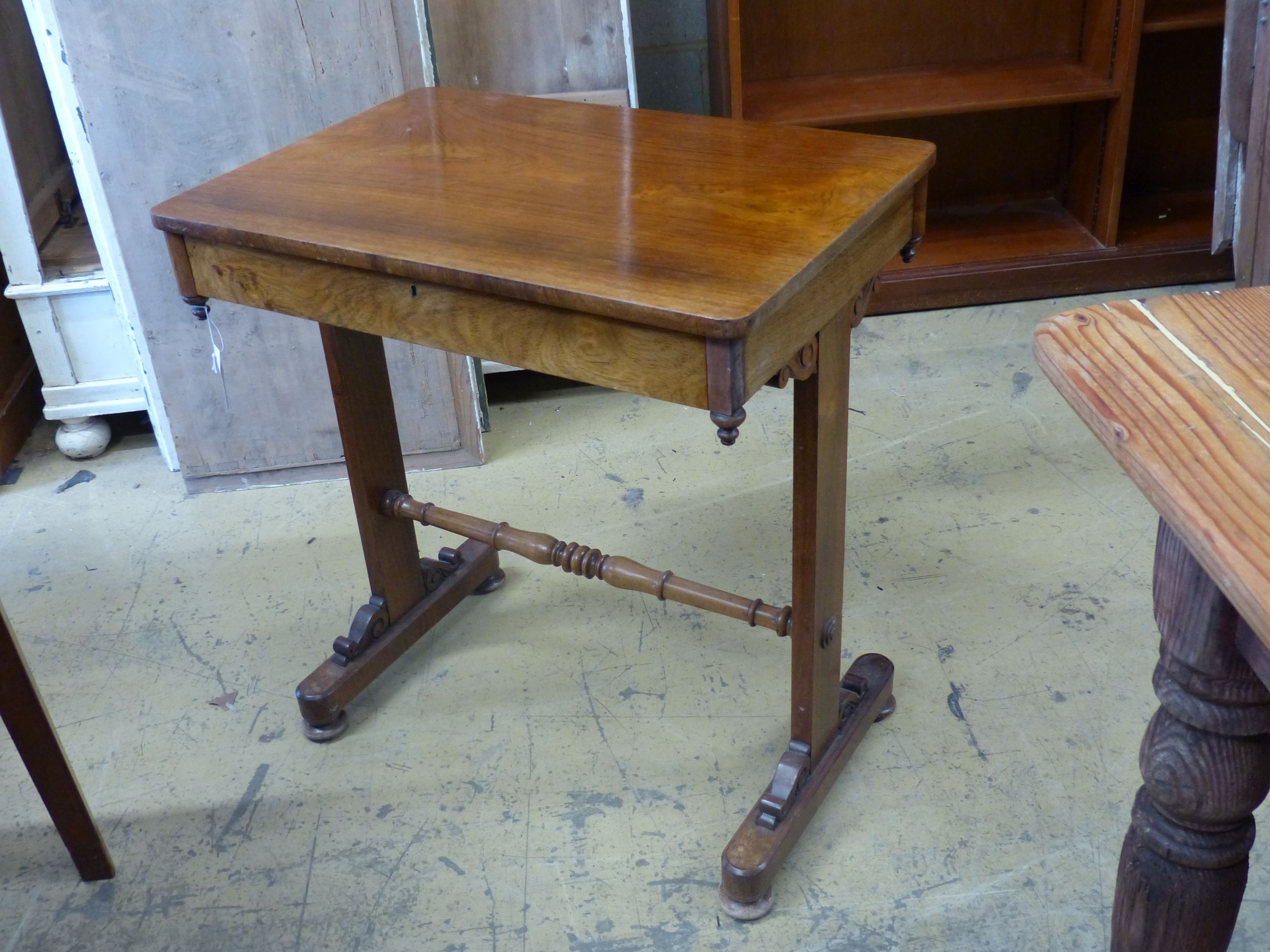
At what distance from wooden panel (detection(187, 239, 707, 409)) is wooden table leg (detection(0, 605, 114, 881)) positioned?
0.51 m

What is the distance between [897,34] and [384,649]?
2.14 meters

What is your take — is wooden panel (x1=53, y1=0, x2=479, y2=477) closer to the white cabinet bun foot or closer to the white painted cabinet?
the white painted cabinet

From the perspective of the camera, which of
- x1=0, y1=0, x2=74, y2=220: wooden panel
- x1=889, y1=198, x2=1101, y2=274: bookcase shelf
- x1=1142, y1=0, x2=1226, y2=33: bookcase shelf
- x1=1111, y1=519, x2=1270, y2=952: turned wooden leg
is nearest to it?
x1=1111, y1=519, x2=1270, y2=952: turned wooden leg

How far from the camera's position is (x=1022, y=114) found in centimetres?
331


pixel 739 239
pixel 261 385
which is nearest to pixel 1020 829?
pixel 739 239

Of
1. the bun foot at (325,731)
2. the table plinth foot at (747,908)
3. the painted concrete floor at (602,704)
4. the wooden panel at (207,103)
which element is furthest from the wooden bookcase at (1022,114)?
the table plinth foot at (747,908)

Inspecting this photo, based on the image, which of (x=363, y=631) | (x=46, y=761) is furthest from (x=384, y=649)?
(x=46, y=761)

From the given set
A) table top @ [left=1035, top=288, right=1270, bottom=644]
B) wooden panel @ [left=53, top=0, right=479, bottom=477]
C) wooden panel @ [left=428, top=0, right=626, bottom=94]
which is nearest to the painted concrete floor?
wooden panel @ [left=53, top=0, right=479, bottom=477]

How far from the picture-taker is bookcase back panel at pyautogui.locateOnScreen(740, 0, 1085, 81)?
3133 millimetres

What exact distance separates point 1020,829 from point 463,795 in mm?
793

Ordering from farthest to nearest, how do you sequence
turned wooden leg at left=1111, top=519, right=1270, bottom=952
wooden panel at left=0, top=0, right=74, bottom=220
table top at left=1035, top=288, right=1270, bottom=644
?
wooden panel at left=0, top=0, right=74, bottom=220
turned wooden leg at left=1111, top=519, right=1270, bottom=952
table top at left=1035, top=288, right=1270, bottom=644

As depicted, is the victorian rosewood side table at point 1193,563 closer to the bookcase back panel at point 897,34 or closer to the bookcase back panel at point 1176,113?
the bookcase back panel at point 897,34

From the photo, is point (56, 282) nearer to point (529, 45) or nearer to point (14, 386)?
point (14, 386)

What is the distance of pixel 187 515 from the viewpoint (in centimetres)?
252
